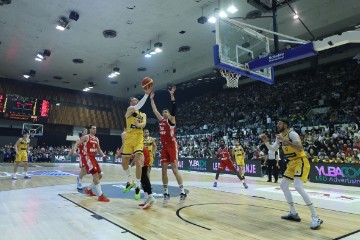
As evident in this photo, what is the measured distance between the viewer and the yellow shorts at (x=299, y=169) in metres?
4.57

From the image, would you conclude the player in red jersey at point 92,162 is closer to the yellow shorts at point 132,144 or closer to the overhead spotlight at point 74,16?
the yellow shorts at point 132,144

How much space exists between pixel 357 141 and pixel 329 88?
787 centimetres

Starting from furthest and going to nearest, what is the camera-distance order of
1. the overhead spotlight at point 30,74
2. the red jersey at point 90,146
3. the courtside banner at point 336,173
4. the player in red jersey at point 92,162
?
the overhead spotlight at point 30,74 < the courtside banner at point 336,173 < the red jersey at point 90,146 < the player in red jersey at point 92,162

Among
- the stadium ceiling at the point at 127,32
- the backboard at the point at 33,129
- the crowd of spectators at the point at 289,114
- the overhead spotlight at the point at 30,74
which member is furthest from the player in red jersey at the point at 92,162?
the backboard at the point at 33,129

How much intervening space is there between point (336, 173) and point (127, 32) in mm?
13101

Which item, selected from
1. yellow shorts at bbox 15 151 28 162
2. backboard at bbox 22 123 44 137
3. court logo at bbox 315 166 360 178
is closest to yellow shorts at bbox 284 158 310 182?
court logo at bbox 315 166 360 178

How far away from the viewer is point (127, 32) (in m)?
15.4

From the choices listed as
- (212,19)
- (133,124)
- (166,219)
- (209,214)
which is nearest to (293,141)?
(209,214)

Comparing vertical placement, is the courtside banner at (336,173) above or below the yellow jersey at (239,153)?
below

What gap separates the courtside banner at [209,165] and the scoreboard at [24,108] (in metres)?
14.8

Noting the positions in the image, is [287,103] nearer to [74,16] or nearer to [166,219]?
[74,16]

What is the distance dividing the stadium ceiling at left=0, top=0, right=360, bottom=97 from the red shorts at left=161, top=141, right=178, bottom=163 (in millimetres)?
6189

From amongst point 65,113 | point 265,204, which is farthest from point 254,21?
point 65,113

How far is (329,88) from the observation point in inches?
751
